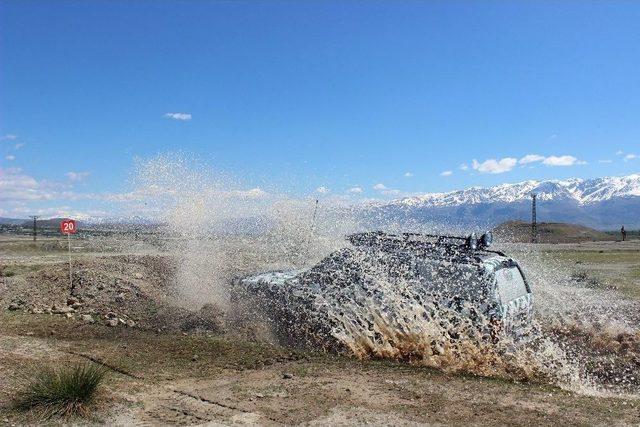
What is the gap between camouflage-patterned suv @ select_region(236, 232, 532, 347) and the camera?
24.1 ft

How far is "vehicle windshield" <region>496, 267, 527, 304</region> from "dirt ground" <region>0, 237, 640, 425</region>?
49.0 inches

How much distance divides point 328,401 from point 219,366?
2113mm

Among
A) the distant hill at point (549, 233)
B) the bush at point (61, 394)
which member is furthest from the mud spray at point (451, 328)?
the distant hill at point (549, 233)

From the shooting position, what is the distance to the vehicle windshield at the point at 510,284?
754 cm

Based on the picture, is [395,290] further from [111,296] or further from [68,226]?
[68,226]

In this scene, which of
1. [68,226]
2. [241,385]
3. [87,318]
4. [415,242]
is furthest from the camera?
[68,226]

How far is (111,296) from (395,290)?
25.1ft

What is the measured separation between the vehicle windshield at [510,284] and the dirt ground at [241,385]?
4.08ft

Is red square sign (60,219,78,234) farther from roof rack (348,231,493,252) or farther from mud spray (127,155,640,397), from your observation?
roof rack (348,231,493,252)

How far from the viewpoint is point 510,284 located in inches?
314

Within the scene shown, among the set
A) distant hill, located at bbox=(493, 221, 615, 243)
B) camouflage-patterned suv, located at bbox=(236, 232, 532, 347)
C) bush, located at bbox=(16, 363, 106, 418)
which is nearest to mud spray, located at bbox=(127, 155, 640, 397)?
camouflage-patterned suv, located at bbox=(236, 232, 532, 347)

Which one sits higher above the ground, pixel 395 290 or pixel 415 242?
pixel 415 242

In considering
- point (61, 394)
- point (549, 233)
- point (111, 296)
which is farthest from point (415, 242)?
point (549, 233)

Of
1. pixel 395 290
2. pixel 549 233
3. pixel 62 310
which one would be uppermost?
pixel 395 290
